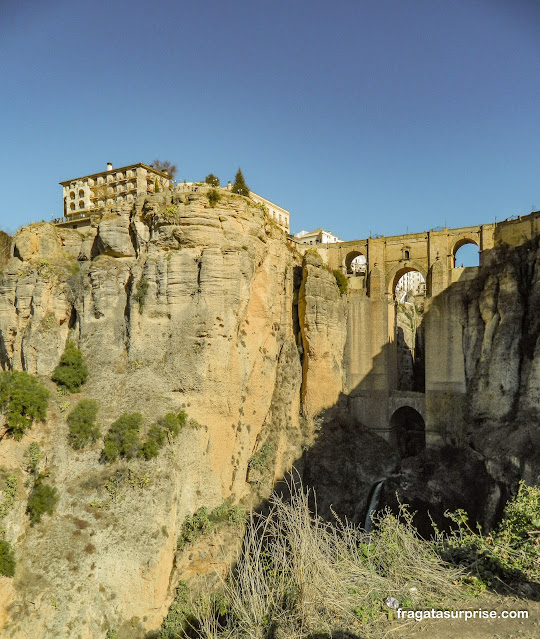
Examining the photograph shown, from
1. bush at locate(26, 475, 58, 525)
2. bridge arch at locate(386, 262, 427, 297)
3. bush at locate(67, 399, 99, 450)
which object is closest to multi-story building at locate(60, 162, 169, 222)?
bridge arch at locate(386, 262, 427, 297)

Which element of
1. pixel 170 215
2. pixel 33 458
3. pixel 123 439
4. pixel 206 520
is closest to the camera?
pixel 33 458

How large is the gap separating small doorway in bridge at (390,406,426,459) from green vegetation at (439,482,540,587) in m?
20.4

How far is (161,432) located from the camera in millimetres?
21641

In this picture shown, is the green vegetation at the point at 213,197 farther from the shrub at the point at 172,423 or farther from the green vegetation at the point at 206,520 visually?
the green vegetation at the point at 206,520

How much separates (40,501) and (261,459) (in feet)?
34.1

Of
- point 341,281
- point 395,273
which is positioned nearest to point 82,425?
point 341,281

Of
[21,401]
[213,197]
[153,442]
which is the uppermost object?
[213,197]

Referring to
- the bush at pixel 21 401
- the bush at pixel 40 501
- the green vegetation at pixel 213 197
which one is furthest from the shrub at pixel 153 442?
the green vegetation at pixel 213 197

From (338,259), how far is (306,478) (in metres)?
15.3

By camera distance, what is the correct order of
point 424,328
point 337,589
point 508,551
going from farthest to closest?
1. point 424,328
2. point 508,551
3. point 337,589

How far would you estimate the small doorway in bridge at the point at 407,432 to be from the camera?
33.3 m

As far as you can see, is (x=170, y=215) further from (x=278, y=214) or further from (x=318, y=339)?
(x=278, y=214)

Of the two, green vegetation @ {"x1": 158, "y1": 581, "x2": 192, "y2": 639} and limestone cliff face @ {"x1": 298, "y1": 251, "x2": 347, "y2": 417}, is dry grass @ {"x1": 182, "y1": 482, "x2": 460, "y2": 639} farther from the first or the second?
limestone cliff face @ {"x1": 298, "y1": 251, "x2": 347, "y2": 417}

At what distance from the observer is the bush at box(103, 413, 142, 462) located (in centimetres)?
2078
